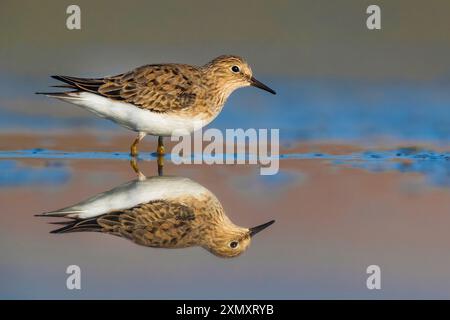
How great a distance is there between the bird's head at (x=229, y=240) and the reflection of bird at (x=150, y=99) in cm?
293

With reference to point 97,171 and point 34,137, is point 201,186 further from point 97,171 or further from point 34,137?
point 34,137

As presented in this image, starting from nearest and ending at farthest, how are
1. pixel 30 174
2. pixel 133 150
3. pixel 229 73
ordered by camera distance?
pixel 30 174
pixel 133 150
pixel 229 73

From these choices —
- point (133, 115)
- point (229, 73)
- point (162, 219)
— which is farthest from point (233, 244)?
point (229, 73)

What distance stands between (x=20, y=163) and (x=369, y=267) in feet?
15.0

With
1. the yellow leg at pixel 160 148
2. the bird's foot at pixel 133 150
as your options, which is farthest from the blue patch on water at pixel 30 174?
the yellow leg at pixel 160 148

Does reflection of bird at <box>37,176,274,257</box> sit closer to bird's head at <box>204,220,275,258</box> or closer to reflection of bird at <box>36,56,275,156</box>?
bird's head at <box>204,220,275,258</box>

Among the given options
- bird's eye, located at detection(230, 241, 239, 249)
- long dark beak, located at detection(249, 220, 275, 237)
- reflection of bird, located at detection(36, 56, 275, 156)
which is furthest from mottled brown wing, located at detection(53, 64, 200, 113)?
bird's eye, located at detection(230, 241, 239, 249)

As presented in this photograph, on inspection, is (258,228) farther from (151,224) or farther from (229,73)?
(229,73)

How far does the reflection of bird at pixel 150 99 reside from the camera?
10.7 metres

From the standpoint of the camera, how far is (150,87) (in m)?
10.9

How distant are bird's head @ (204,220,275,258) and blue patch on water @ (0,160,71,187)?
2188 mm

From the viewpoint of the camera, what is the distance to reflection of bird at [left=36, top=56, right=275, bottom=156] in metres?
10.7

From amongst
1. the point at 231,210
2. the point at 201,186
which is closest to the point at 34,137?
the point at 201,186

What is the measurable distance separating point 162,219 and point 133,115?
293cm
